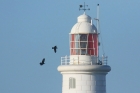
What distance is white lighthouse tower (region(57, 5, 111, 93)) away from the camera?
5603 cm

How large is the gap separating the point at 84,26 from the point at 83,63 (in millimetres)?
1687

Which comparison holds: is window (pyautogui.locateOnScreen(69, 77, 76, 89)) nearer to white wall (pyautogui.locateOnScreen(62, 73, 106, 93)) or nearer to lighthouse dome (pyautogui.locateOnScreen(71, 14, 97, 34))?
white wall (pyautogui.locateOnScreen(62, 73, 106, 93))

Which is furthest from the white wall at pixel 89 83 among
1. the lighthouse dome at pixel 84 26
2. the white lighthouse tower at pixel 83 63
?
Result: the lighthouse dome at pixel 84 26

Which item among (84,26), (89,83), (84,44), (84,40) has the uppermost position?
(84,26)

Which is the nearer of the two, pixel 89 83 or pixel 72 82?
pixel 89 83

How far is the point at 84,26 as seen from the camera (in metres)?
56.4

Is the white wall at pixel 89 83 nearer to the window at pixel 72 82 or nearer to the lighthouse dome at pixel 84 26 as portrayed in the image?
the window at pixel 72 82

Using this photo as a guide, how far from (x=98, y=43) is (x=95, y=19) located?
1.12 m

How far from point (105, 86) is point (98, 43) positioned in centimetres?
Answer: 199

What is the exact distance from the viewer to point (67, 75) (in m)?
56.3

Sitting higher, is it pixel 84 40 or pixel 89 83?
pixel 84 40

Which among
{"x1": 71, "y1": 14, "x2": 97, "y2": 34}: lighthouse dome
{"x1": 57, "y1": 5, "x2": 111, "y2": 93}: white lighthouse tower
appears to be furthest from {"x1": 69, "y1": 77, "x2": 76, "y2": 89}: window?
Result: {"x1": 71, "y1": 14, "x2": 97, "y2": 34}: lighthouse dome

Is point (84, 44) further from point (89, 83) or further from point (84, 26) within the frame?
point (89, 83)

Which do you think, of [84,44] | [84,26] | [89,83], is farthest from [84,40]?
[89,83]
